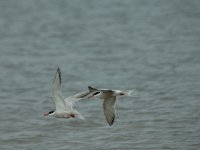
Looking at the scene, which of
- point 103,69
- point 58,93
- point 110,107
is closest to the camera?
point 58,93

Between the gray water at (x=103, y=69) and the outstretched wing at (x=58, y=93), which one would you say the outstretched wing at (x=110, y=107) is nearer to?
the gray water at (x=103, y=69)

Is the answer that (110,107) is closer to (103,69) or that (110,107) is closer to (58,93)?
(58,93)

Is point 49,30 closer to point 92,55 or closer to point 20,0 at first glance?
point 92,55

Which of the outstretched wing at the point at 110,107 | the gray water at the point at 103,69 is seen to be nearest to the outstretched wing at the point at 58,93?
the outstretched wing at the point at 110,107

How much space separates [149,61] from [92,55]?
1.72m

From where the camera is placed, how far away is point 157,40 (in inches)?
906

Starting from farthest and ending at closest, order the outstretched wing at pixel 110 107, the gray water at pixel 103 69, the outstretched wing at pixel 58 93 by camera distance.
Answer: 1. the gray water at pixel 103 69
2. the outstretched wing at pixel 110 107
3. the outstretched wing at pixel 58 93

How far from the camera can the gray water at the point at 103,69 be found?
42.9 ft

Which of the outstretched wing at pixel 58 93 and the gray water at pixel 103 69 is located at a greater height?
the gray water at pixel 103 69

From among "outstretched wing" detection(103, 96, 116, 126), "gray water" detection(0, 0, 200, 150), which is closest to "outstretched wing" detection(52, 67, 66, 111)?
"outstretched wing" detection(103, 96, 116, 126)

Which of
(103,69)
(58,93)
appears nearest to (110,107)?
(58,93)

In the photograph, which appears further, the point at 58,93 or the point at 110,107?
the point at 110,107

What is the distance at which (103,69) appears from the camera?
60.7 feet

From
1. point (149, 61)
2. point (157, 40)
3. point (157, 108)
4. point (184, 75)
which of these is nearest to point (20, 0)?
point (157, 40)
